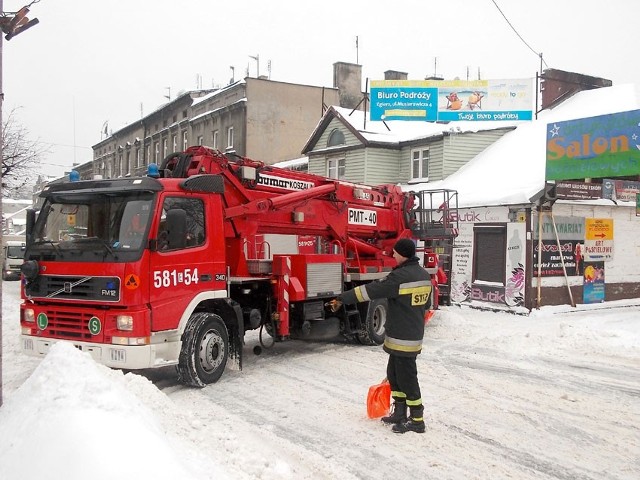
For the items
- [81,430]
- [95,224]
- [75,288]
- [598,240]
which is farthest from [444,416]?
[598,240]

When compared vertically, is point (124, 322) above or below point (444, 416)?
above

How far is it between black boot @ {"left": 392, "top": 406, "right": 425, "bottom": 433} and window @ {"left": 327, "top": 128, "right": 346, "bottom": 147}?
20783 millimetres

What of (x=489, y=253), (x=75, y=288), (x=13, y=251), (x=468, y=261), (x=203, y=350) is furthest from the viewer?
(x=13, y=251)

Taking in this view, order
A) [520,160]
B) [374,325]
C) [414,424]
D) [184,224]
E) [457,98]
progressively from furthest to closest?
[457,98] → [520,160] → [374,325] → [184,224] → [414,424]

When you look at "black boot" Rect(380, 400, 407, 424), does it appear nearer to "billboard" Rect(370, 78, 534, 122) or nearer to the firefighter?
the firefighter

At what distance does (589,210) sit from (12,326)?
15.5m

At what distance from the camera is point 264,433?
231 inches

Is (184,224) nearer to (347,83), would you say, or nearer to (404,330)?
(404,330)

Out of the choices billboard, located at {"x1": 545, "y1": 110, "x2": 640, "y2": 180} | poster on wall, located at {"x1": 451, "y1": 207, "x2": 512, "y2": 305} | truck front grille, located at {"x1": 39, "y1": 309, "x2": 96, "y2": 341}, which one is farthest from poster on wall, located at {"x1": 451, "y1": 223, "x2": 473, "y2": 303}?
truck front grille, located at {"x1": 39, "y1": 309, "x2": 96, "y2": 341}

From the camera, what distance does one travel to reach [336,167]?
26359 mm

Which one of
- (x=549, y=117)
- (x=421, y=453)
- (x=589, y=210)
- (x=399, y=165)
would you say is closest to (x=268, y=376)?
(x=421, y=453)

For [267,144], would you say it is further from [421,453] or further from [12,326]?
[421,453]

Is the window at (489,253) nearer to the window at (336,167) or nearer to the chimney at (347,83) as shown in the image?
the window at (336,167)

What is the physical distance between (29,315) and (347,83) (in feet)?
96.2
